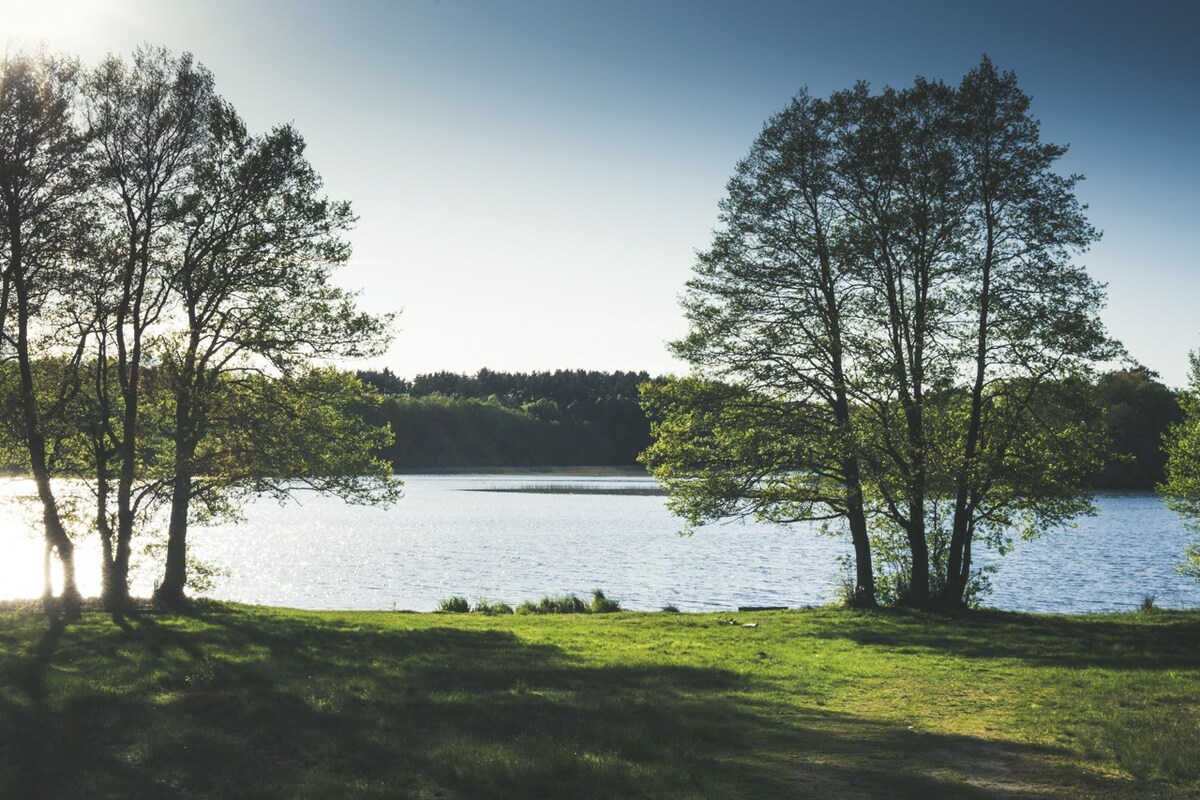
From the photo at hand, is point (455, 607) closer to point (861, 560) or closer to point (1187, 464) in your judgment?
point (861, 560)

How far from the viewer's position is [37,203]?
21719 millimetres

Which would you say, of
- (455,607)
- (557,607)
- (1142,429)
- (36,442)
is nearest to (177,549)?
(36,442)

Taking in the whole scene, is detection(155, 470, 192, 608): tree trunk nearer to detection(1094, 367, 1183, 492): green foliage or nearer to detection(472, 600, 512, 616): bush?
detection(472, 600, 512, 616): bush

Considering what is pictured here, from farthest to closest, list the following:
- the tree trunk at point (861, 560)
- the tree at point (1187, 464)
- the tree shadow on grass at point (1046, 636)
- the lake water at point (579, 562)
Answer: the lake water at point (579, 562) → the tree at point (1187, 464) → the tree trunk at point (861, 560) → the tree shadow on grass at point (1046, 636)

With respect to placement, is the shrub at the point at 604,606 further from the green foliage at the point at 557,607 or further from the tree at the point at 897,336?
the tree at the point at 897,336

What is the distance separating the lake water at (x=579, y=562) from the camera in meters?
40.0

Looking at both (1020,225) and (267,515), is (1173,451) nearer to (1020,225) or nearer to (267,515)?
(1020,225)

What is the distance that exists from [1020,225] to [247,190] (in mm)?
23355

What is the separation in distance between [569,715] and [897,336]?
18819 millimetres

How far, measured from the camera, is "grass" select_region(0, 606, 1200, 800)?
10.1m

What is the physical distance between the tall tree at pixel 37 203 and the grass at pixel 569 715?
5138 millimetres

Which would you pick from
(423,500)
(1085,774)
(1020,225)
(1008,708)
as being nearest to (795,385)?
(1020,225)

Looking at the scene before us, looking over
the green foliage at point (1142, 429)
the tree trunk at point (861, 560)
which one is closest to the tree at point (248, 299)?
the tree trunk at point (861, 560)

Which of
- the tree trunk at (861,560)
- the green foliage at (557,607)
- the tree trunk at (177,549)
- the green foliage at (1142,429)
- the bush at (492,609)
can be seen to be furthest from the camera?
the green foliage at (1142,429)
